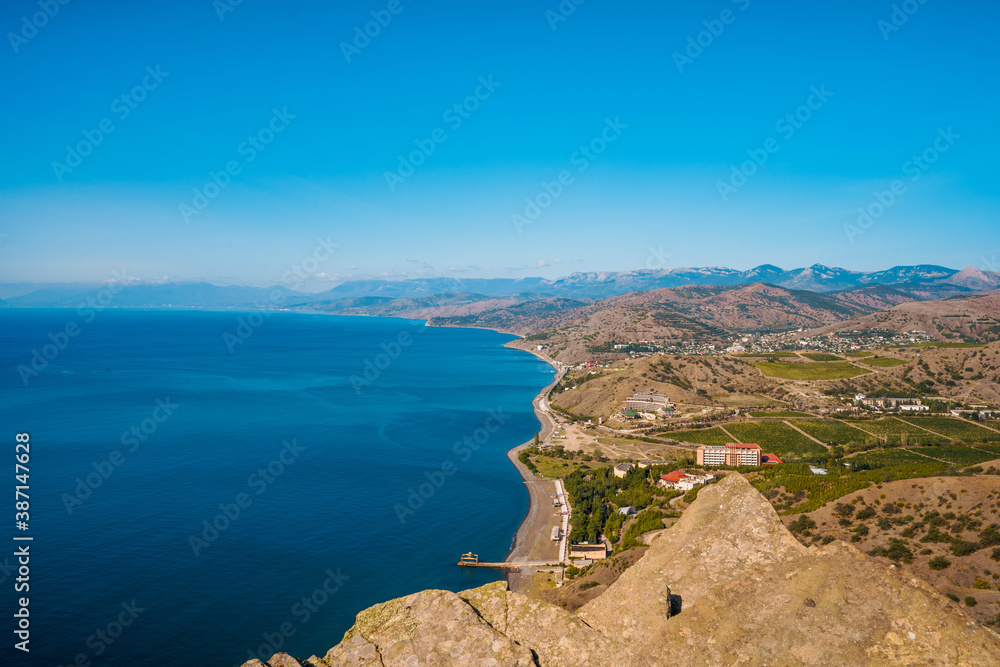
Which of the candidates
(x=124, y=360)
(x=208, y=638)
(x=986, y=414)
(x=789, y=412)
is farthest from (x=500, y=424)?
(x=124, y=360)

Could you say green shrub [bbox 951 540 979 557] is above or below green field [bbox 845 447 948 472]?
above

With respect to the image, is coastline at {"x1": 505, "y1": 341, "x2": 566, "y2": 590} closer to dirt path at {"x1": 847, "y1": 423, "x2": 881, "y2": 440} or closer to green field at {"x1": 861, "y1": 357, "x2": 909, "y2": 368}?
dirt path at {"x1": 847, "y1": 423, "x2": 881, "y2": 440}

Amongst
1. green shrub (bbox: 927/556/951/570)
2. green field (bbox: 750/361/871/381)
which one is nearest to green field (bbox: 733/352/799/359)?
green field (bbox: 750/361/871/381)

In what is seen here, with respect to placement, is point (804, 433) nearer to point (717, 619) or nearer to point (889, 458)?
point (889, 458)

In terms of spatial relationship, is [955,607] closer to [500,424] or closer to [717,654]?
[717,654]

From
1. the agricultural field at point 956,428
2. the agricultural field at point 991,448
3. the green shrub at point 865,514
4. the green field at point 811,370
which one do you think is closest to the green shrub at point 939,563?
the green shrub at point 865,514

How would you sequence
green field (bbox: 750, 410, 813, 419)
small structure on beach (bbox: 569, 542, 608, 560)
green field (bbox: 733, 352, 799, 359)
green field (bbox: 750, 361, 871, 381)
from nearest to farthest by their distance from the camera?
small structure on beach (bbox: 569, 542, 608, 560) → green field (bbox: 750, 410, 813, 419) → green field (bbox: 750, 361, 871, 381) → green field (bbox: 733, 352, 799, 359)

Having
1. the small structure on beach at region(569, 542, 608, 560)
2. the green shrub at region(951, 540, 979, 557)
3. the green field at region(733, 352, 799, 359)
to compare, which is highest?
the green shrub at region(951, 540, 979, 557)
